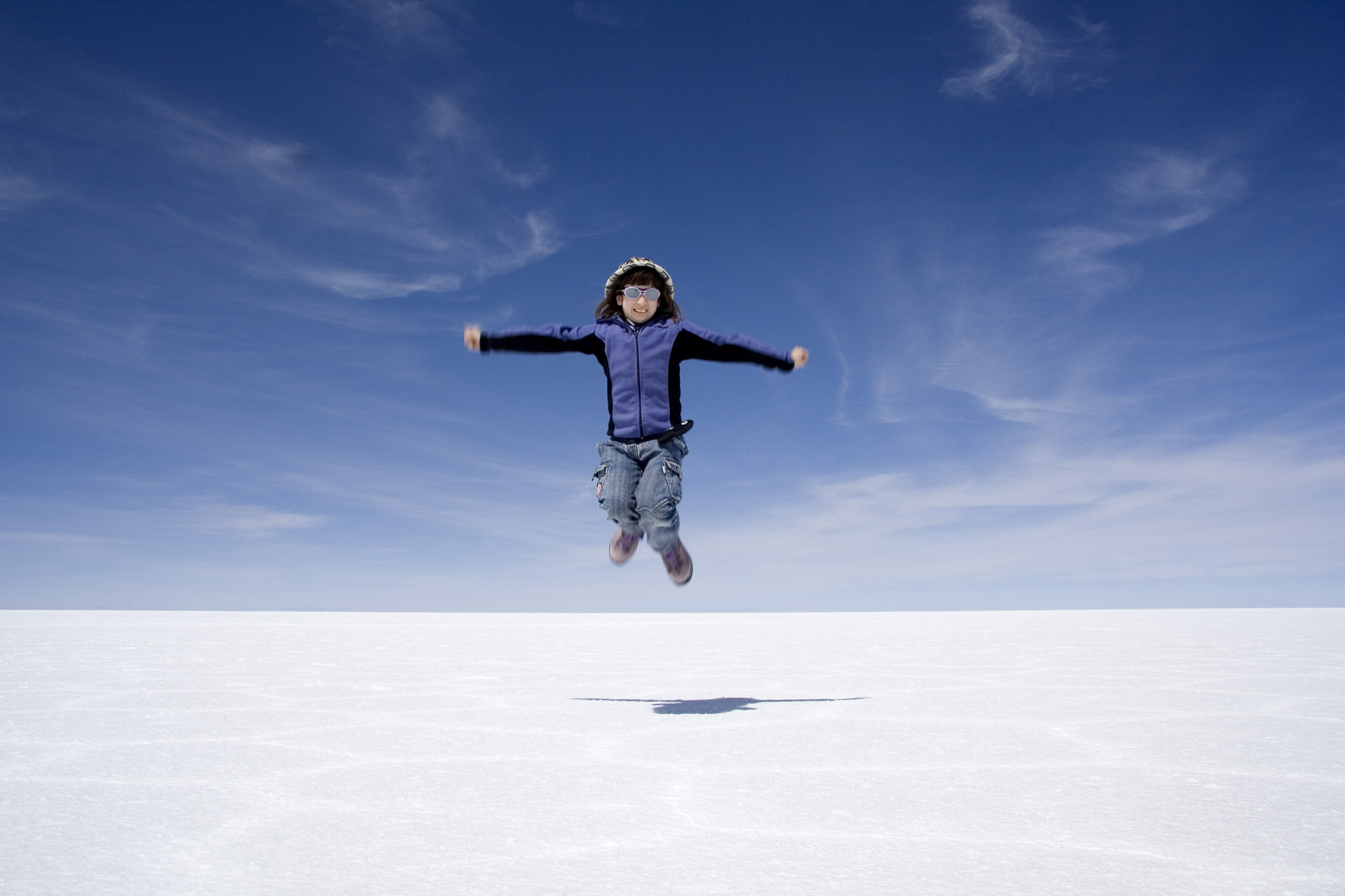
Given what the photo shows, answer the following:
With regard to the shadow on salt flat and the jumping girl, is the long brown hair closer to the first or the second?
the jumping girl

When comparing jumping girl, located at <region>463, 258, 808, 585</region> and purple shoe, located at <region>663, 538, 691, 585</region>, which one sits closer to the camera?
jumping girl, located at <region>463, 258, 808, 585</region>

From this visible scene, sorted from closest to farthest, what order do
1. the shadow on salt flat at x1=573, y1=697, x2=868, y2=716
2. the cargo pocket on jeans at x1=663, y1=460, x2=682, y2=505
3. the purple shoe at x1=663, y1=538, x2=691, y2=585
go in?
the cargo pocket on jeans at x1=663, y1=460, x2=682, y2=505, the shadow on salt flat at x1=573, y1=697, x2=868, y2=716, the purple shoe at x1=663, y1=538, x2=691, y2=585

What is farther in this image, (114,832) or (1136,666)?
(1136,666)

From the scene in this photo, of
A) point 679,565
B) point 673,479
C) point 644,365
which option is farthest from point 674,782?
point 644,365

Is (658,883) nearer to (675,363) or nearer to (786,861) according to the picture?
(786,861)

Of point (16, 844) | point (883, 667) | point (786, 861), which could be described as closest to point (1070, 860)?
point (786, 861)

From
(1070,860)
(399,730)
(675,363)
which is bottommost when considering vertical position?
(1070,860)

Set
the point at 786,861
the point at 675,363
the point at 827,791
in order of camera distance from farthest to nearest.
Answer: the point at 675,363
the point at 827,791
the point at 786,861

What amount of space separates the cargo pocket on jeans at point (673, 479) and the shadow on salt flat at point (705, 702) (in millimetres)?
960

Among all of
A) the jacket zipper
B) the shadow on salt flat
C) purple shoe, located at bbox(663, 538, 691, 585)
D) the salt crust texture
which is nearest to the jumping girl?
the jacket zipper

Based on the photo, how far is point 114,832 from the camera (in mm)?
2012

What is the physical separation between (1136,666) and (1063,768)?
3527 millimetres

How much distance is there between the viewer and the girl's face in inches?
145

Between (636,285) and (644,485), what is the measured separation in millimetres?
903
